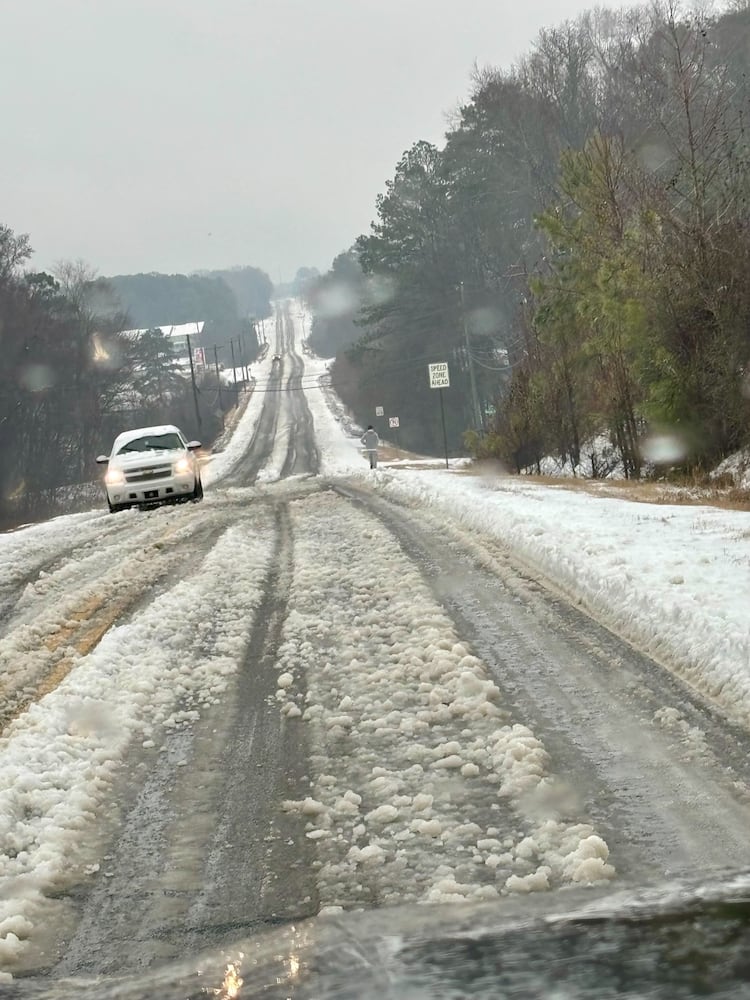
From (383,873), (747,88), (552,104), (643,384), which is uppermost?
(552,104)

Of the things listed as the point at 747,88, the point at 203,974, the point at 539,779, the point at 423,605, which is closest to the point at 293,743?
the point at 539,779

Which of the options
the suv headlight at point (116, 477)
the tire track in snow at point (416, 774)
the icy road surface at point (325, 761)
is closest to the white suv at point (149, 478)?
the suv headlight at point (116, 477)

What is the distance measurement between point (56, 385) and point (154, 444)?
40.6 meters

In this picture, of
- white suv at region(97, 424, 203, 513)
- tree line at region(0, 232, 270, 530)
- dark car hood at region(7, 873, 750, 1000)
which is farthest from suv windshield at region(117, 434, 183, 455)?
tree line at region(0, 232, 270, 530)

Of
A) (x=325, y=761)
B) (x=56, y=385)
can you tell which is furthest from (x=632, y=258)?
(x=56, y=385)

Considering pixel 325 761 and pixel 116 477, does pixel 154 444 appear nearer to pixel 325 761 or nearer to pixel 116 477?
pixel 116 477

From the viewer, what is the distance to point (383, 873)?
10.5ft

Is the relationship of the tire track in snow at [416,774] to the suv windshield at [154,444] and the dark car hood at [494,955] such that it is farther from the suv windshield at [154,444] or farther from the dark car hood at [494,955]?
the suv windshield at [154,444]

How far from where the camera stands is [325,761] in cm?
423

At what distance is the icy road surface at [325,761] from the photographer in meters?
3.10

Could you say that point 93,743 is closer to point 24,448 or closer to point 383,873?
point 383,873

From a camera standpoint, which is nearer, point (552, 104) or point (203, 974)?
point (203, 974)

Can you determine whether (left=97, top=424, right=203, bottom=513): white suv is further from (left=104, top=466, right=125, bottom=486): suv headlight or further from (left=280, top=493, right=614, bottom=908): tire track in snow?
(left=280, top=493, right=614, bottom=908): tire track in snow

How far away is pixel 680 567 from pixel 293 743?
366 centimetres
